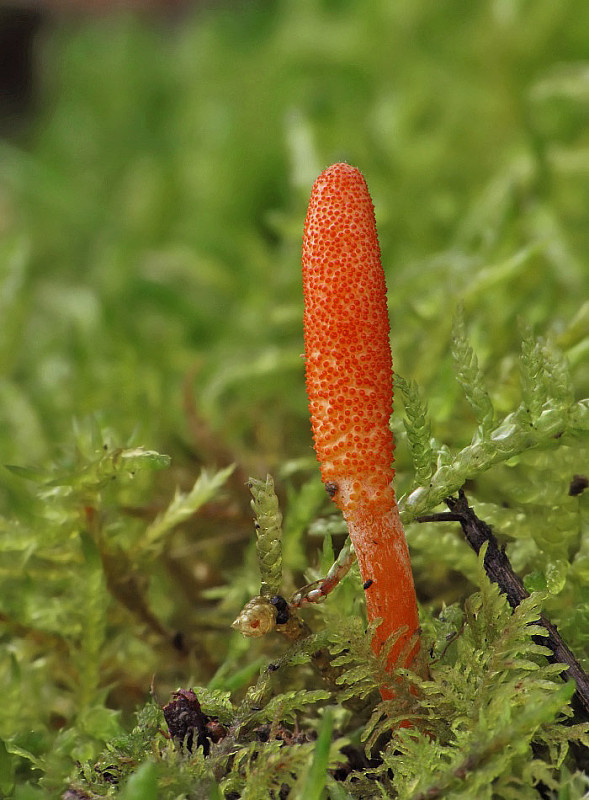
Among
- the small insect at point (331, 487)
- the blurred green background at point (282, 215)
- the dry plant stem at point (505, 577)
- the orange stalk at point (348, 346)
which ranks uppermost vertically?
the blurred green background at point (282, 215)

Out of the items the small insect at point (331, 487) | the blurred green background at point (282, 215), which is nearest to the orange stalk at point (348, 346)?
the small insect at point (331, 487)

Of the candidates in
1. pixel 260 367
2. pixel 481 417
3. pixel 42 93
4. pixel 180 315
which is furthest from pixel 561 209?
pixel 42 93

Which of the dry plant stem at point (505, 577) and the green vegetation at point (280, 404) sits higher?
the green vegetation at point (280, 404)

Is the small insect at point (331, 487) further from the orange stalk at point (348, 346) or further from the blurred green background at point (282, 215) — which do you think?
the blurred green background at point (282, 215)

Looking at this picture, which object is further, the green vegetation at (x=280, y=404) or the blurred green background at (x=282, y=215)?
the blurred green background at (x=282, y=215)

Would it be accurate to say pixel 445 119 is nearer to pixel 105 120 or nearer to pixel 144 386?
pixel 144 386
